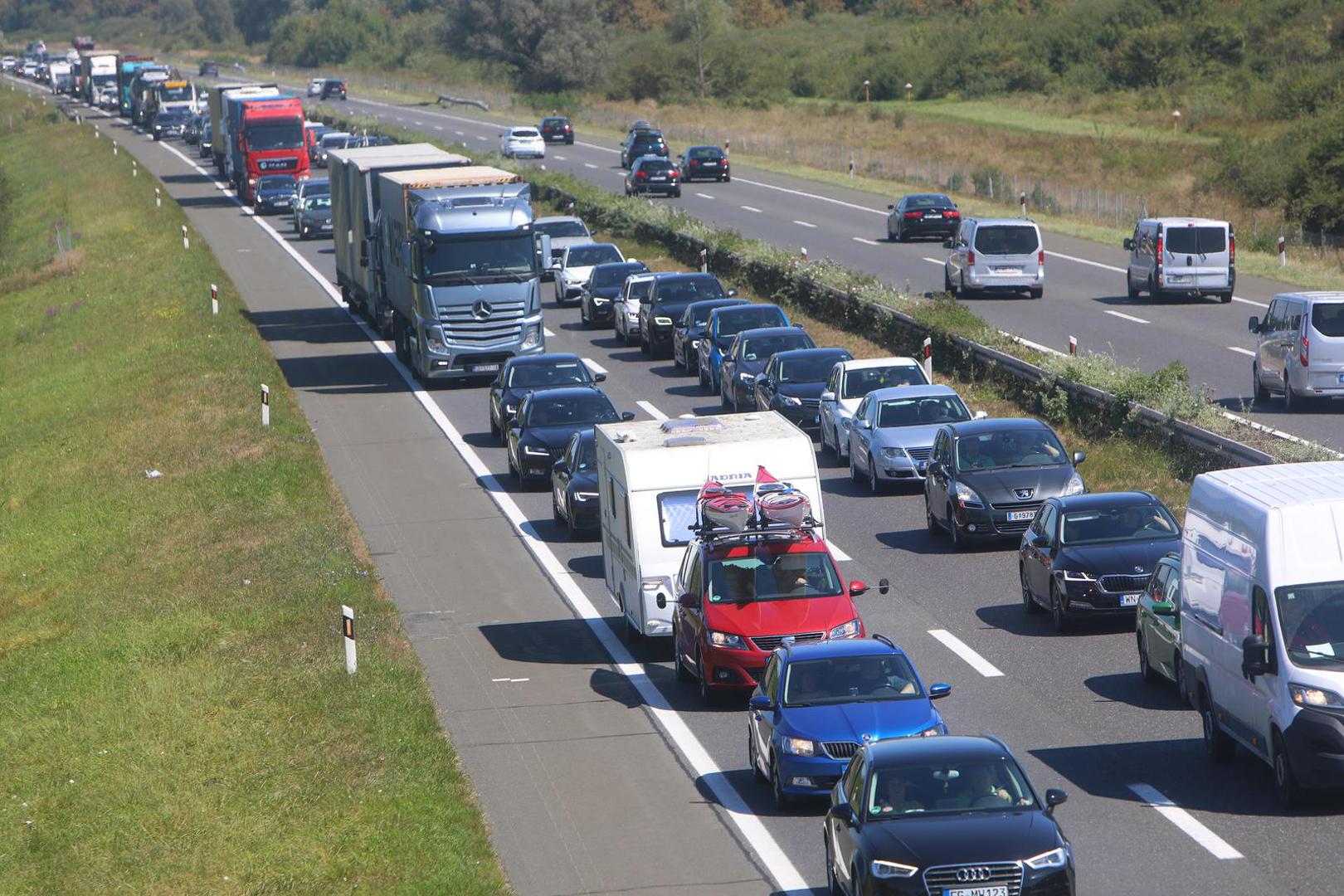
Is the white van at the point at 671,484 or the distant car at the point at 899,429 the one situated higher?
the white van at the point at 671,484

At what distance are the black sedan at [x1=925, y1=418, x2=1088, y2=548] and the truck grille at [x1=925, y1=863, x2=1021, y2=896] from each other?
12.9 m

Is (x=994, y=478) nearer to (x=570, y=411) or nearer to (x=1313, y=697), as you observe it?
(x=570, y=411)

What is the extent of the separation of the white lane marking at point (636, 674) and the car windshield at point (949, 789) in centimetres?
125

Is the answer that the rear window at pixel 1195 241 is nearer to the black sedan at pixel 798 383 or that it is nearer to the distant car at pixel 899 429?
the black sedan at pixel 798 383

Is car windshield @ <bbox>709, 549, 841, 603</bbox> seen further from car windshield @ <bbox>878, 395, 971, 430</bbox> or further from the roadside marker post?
car windshield @ <bbox>878, 395, 971, 430</bbox>

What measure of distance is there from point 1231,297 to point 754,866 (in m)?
34.2

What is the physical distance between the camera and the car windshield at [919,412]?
28.7m

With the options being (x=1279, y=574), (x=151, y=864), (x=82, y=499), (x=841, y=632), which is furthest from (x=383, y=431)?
(x=1279, y=574)

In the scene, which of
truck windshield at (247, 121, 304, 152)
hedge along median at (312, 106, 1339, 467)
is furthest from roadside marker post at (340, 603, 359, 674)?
truck windshield at (247, 121, 304, 152)

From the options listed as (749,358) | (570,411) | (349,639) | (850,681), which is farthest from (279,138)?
(850,681)

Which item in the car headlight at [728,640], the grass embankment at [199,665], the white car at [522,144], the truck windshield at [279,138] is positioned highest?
the truck windshield at [279,138]

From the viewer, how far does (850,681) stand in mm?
15367

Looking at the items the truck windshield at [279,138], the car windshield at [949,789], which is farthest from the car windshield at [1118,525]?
the truck windshield at [279,138]

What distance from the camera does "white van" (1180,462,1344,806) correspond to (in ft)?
45.2
